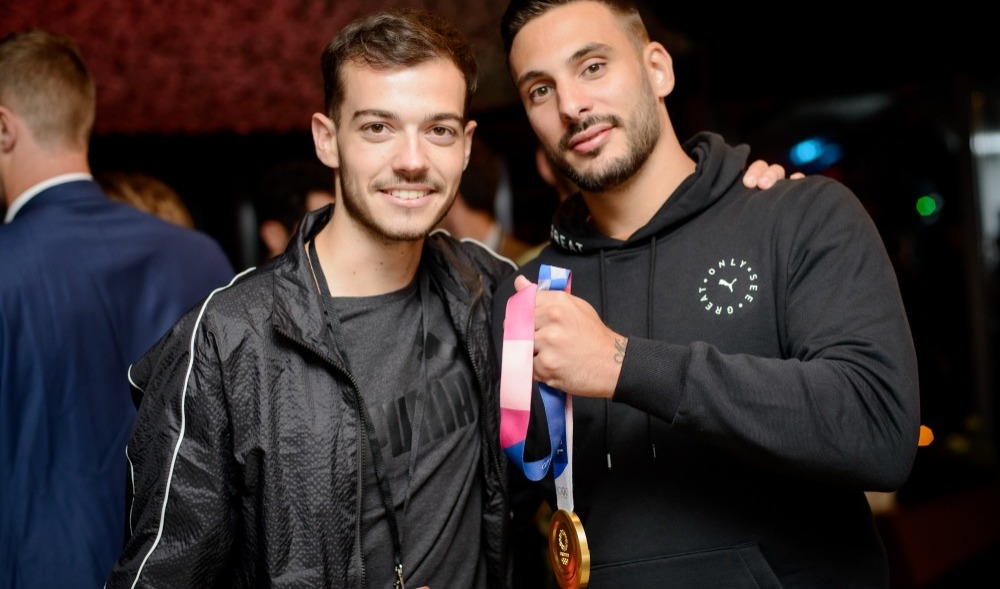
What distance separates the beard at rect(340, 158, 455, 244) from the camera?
5.54ft

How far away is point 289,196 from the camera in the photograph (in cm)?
329

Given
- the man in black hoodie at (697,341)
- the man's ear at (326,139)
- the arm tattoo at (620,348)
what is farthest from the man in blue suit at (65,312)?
the arm tattoo at (620,348)

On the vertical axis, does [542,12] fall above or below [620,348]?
above

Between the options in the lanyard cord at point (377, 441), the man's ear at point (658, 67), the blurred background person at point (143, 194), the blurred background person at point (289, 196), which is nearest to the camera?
the lanyard cord at point (377, 441)

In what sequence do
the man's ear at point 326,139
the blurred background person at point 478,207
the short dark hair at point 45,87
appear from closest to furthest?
the man's ear at point 326,139
the short dark hair at point 45,87
the blurred background person at point 478,207

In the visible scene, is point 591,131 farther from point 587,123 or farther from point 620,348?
point 620,348

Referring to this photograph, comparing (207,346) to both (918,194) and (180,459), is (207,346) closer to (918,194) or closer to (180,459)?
(180,459)

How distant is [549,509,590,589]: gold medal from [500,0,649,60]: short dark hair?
41.0 inches

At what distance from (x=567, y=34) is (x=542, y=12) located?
0.31 ft

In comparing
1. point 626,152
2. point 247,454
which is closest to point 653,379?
point 626,152

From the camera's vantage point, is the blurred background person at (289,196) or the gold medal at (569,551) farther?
the blurred background person at (289,196)

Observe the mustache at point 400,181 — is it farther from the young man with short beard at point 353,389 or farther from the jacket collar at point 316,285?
the jacket collar at point 316,285

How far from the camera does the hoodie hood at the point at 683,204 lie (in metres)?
1.73

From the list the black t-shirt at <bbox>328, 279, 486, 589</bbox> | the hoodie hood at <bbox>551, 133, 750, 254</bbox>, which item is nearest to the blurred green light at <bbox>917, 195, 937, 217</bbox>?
the hoodie hood at <bbox>551, 133, 750, 254</bbox>
